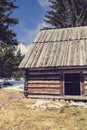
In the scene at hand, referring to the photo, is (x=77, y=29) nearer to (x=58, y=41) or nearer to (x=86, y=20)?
(x=58, y=41)

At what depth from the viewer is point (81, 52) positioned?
61.4 feet

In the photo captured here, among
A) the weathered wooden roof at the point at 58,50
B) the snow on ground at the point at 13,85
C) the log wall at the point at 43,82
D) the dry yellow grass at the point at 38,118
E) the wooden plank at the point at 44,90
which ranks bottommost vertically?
the dry yellow grass at the point at 38,118

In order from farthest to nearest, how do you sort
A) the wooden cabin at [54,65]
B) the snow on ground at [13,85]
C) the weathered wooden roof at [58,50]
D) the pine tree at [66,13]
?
the pine tree at [66,13], the snow on ground at [13,85], the weathered wooden roof at [58,50], the wooden cabin at [54,65]

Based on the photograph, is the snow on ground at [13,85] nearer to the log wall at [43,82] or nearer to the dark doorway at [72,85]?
the dark doorway at [72,85]

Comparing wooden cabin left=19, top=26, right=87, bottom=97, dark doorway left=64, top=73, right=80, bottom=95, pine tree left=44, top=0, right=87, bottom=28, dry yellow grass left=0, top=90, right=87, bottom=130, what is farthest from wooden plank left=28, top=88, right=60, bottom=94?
pine tree left=44, top=0, right=87, bottom=28

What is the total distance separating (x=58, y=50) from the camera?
1967cm

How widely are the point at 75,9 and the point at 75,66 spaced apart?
21.9 meters

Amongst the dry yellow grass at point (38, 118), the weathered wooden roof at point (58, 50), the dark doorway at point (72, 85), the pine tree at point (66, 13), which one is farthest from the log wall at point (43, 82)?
the pine tree at point (66, 13)

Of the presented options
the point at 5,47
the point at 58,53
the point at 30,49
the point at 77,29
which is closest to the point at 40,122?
the point at 58,53

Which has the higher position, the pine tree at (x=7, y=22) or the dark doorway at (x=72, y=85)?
the pine tree at (x=7, y=22)

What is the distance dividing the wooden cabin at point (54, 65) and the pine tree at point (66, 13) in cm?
1587

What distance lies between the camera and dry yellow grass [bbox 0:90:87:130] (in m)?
11.7

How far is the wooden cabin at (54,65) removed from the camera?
685 inches

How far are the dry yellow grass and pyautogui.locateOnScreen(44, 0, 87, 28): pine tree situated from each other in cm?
2263
